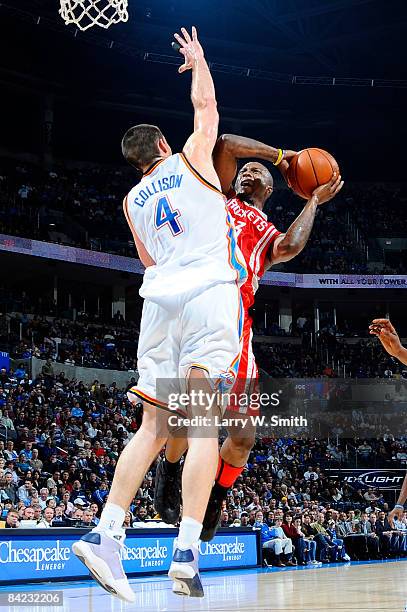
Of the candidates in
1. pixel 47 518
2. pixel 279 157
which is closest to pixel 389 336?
pixel 279 157

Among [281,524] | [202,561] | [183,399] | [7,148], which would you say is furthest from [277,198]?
[183,399]

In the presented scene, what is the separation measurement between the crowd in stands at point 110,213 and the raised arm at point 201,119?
22.2m

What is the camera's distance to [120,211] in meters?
32.3

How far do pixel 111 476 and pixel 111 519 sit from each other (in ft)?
46.0

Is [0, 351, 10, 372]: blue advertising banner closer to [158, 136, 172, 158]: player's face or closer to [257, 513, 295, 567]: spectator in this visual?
[257, 513, 295, 567]: spectator

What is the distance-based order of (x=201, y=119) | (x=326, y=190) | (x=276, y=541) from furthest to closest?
(x=276, y=541) < (x=326, y=190) < (x=201, y=119)

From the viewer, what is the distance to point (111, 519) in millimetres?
4082

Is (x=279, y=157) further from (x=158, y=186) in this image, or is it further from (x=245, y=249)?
(x=158, y=186)

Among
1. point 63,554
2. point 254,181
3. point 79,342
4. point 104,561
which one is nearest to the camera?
point 104,561

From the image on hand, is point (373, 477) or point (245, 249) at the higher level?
point (373, 477)

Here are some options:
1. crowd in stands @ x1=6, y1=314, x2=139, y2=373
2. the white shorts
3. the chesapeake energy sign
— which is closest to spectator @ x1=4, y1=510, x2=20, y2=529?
the white shorts

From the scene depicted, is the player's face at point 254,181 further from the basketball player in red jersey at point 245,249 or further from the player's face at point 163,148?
the player's face at point 163,148

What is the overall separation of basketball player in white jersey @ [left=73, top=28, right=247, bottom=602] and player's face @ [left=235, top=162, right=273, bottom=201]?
109 centimetres

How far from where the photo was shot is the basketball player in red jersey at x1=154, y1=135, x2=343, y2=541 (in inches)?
196
